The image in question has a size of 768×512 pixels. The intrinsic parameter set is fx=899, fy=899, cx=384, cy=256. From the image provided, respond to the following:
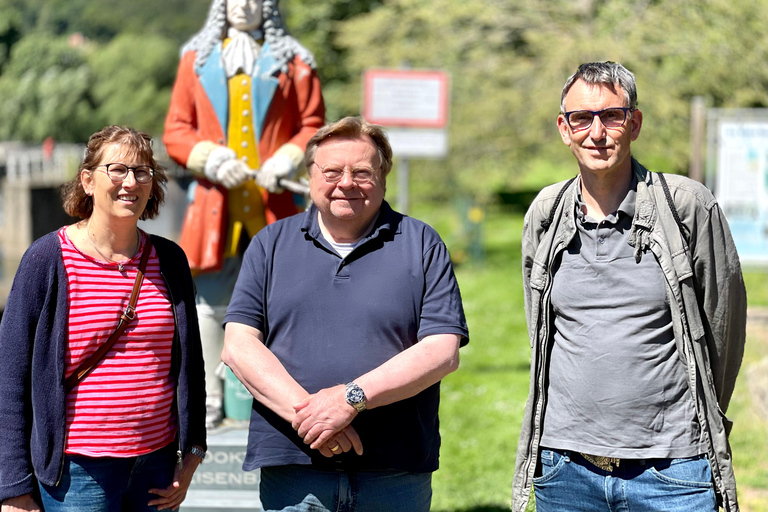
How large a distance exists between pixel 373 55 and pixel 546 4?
3.18 metres

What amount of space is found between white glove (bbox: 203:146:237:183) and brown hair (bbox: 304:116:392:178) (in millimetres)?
1341

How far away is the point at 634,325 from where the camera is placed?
8.02 ft

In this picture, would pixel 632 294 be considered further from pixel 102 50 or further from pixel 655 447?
pixel 102 50

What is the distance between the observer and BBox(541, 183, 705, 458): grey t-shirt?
2441mm

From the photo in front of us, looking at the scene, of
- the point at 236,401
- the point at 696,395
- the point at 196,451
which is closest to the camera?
the point at 696,395

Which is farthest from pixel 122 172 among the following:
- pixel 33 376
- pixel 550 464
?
pixel 550 464

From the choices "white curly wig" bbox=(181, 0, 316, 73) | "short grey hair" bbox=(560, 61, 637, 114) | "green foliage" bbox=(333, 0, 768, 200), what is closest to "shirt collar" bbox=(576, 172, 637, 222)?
"short grey hair" bbox=(560, 61, 637, 114)

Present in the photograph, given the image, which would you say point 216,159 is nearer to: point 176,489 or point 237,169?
point 237,169

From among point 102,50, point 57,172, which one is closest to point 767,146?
point 57,172

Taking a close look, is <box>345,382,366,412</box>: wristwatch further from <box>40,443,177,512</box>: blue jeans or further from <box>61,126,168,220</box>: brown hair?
<box>61,126,168,220</box>: brown hair

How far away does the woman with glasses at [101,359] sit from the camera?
247 cm

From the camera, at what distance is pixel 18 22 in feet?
71.7

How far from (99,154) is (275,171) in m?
1.45

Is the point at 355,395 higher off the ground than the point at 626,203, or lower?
lower
